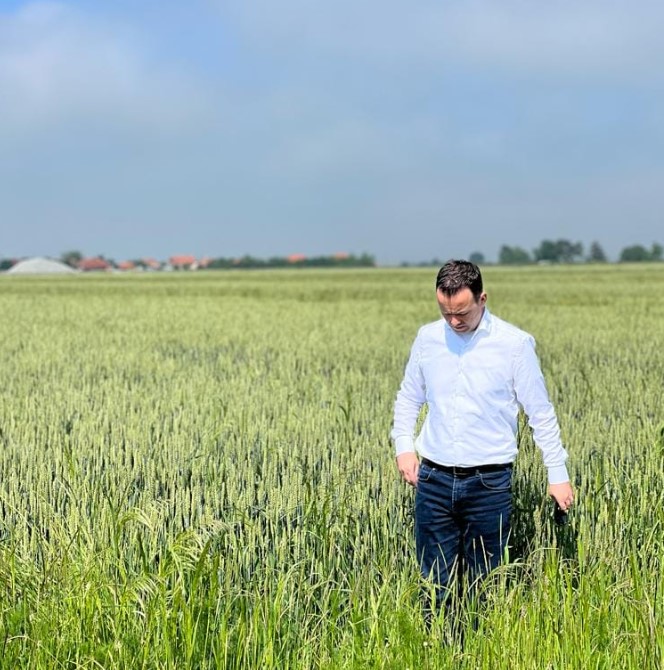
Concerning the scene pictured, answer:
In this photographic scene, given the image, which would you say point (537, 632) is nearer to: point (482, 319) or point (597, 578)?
point (597, 578)

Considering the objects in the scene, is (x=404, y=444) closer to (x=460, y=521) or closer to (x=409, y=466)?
(x=409, y=466)

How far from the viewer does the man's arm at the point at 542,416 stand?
3051 mm

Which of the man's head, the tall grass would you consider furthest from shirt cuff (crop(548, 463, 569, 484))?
the man's head

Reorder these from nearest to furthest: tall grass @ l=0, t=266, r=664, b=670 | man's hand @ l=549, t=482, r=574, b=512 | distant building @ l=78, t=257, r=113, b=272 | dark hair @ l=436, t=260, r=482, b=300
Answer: tall grass @ l=0, t=266, r=664, b=670 → dark hair @ l=436, t=260, r=482, b=300 → man's hand @ l=549, t=482, r=574, b=512 → distant building @ l=78, t=257, r=113, b=272

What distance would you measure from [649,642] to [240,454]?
2669 millimetres

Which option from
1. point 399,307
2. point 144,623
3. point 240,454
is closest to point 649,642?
point 144,623

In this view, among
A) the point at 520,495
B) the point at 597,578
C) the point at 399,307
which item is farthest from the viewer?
the point at 399,307

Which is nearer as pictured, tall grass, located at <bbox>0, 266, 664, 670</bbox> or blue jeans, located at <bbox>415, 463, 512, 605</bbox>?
Answer: tall grass, located at <bbox>0, 266, 664, 670</bbox>

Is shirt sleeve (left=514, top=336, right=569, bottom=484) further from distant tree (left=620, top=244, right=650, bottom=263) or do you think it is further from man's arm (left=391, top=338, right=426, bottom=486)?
distant tree (left=620, top=244, right=650, bottom=263)

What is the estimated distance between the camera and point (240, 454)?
15.5ft

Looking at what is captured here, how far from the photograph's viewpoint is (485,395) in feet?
10.1

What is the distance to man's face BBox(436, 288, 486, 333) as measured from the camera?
2848 mm

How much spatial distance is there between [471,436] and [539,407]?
0.28 meters

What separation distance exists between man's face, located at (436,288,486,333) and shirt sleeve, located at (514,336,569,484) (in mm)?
236
